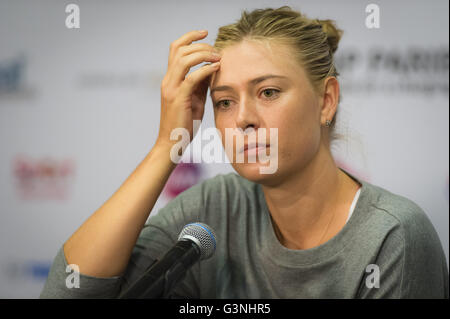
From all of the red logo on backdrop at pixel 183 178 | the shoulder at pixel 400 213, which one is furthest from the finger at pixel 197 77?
the red logo on backdrop at pixel 183 178

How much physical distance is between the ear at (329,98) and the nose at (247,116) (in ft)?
0.61

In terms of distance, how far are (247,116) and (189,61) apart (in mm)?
182

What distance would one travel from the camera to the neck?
3.04 ft

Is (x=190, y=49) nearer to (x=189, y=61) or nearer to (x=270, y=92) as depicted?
(x=189, y=61)

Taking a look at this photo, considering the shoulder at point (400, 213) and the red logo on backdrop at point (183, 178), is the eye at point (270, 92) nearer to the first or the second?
the shoulder at point (400, 213)

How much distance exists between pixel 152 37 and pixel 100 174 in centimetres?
55

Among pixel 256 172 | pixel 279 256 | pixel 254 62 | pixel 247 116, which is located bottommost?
pixel 279 256

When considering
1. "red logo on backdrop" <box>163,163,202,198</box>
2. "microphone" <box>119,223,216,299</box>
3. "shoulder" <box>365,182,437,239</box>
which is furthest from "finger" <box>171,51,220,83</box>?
"red logo on backdrop" <box>163,163,202,198</box>

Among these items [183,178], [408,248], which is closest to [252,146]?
Answer: [408,248]

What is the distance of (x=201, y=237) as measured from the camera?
0.67 metres

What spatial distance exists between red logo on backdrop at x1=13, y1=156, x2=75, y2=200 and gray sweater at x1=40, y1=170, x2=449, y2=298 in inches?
27.5

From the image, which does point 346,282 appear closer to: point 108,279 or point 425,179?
point 108,279

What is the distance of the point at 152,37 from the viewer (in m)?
1.40

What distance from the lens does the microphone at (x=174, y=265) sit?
0.57 metres
